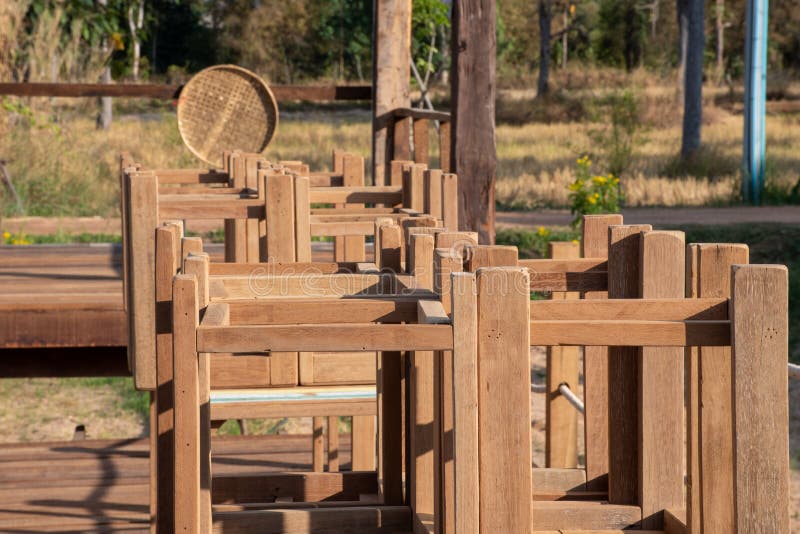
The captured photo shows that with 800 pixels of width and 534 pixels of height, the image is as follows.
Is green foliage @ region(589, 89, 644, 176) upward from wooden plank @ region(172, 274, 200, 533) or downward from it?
→ upward

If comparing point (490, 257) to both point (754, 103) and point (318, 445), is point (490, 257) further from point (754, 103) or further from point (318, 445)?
point (754, 103)

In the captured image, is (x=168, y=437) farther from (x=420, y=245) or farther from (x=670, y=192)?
(x=670, y=192)

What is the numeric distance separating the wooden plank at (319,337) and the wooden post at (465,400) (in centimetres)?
3

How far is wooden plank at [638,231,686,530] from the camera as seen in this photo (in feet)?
6.27

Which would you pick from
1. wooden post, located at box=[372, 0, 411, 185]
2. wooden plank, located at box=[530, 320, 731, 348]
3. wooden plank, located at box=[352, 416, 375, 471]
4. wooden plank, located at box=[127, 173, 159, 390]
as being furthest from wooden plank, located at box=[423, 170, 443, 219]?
wooden post, located at box=[372, 0, 411, 185]

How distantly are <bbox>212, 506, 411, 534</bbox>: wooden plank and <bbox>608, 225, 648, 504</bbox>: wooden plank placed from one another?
357mm

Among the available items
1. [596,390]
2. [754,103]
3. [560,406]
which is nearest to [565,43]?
[754,103]

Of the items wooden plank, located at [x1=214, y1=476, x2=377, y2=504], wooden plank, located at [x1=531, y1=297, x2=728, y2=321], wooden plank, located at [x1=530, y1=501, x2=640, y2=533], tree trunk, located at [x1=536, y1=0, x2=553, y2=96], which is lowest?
wooden plank, located at [x1=214, y1=476, x2=377, y2=504]

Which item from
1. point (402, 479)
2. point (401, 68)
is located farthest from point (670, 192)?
point (402, 479)

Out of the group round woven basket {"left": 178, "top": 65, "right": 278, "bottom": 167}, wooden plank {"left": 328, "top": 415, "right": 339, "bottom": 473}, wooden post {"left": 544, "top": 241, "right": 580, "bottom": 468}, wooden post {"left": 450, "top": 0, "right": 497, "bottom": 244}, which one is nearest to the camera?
wooden post {"left": 544, "top": 241, "right": 580, "bottom": 468}

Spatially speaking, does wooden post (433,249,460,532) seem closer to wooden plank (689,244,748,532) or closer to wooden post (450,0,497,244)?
wooden plank (689,244,748,532)

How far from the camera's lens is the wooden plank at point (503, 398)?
56.2 inches

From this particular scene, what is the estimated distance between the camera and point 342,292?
201 centimetres

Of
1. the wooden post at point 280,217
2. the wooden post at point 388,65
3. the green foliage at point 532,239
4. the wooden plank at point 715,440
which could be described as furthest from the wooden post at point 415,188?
the green foliage at point 532,239
